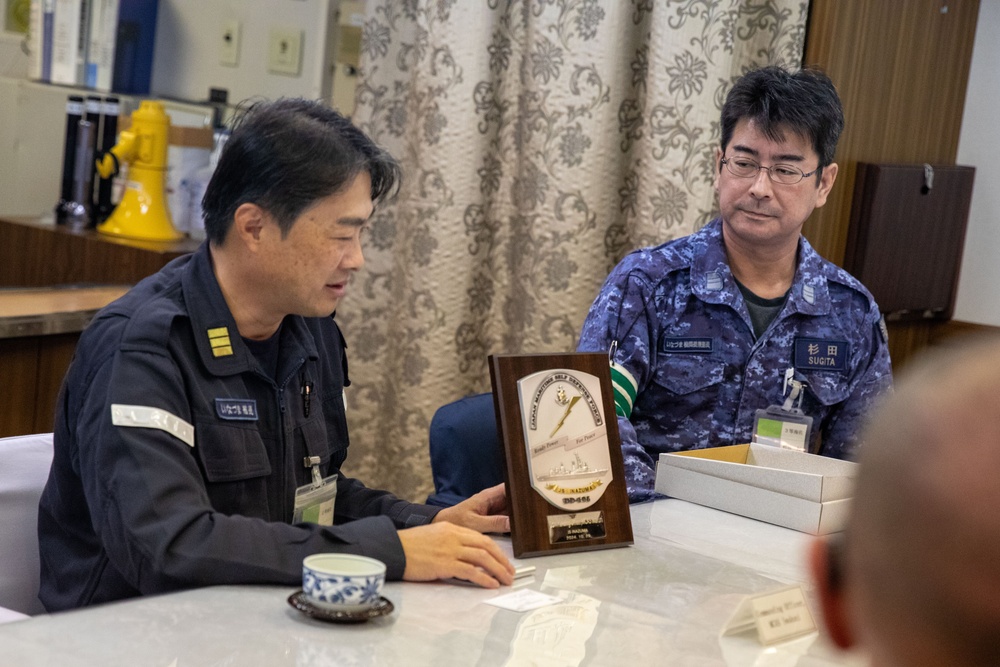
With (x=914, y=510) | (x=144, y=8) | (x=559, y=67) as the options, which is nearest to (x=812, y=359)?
(x=559, y=67)

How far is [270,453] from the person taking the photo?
172 centimetres

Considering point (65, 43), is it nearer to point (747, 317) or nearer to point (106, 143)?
point (106, 143)

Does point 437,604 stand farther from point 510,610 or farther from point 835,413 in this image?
point 835,413

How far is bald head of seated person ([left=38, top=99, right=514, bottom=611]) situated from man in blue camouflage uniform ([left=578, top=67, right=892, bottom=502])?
68 cm

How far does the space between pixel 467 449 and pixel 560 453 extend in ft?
2.45

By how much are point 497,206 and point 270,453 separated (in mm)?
1773

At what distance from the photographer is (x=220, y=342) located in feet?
5.42

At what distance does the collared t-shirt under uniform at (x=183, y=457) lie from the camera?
4.74 feet

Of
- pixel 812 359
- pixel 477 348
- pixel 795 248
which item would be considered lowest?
pixel 477 348

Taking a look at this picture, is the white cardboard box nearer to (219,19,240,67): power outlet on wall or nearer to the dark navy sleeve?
the dark navy sleeve

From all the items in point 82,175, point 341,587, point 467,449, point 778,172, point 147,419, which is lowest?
point 467,449

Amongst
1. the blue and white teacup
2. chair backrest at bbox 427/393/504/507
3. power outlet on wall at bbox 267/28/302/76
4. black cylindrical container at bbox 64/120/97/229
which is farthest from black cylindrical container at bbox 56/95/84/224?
the blue and white teacup

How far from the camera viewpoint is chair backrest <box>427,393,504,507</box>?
2.43 metres

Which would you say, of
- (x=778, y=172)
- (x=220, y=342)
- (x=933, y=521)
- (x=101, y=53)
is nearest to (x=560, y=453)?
(x=220, y=342)
